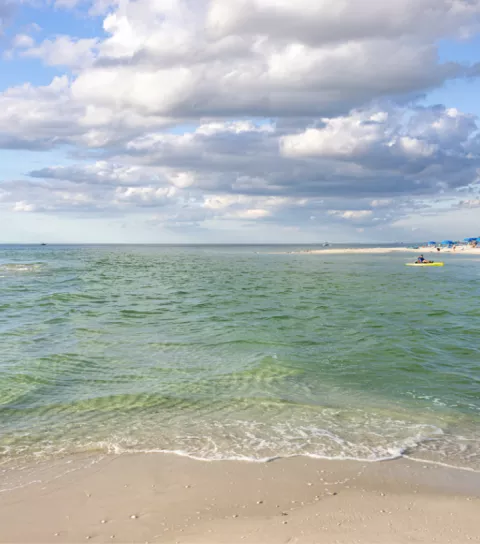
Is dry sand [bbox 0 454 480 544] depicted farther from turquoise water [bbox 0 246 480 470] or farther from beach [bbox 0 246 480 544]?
turquoise water [bbox 0 246 480 470]

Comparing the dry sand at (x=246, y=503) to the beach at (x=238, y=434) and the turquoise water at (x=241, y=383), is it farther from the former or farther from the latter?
the turquoise water at (x=241, y=383)

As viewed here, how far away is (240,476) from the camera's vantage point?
27.3ft

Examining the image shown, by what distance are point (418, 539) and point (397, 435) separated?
4.15 metres

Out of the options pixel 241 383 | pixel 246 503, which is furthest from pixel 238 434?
pixel 241 383

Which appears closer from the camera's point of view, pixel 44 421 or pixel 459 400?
pixel 44 421

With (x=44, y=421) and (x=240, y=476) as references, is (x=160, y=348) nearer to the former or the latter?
(x=44, y=421)

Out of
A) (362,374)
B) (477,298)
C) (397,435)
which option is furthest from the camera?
(477,298)

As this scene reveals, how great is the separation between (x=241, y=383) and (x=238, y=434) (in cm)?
Result: 411

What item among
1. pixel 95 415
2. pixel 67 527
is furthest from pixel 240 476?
pixel 95 415

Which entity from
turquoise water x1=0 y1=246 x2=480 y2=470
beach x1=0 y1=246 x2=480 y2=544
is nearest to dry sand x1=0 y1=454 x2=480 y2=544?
beach x1=0 y1=246 x2=480 y2=544

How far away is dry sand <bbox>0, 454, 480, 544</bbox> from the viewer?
651 cm

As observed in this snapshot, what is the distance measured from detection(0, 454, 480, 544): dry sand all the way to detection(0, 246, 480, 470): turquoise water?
77 centimetres

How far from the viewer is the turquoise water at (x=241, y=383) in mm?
9969

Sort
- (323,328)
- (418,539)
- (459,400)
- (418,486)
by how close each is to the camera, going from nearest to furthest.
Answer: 1. (418,539)
2. (418,486)
3. (459,400)
4. (323,328)
